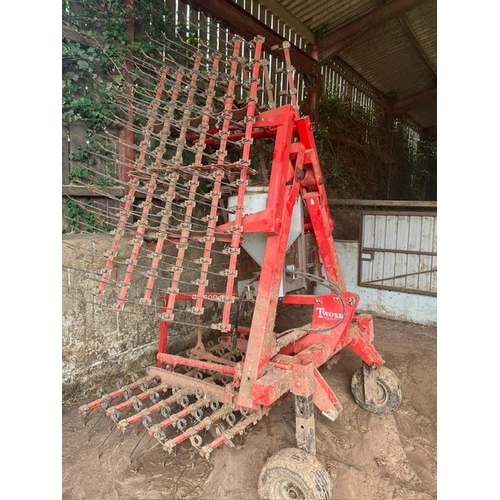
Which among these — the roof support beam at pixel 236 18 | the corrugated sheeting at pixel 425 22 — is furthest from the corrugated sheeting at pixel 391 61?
the roof support beam at pixel 236 18

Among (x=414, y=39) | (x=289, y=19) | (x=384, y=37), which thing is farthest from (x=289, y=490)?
(x=414, y=39)

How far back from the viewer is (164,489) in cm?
242

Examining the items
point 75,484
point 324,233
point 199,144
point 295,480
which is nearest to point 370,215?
point 324,233

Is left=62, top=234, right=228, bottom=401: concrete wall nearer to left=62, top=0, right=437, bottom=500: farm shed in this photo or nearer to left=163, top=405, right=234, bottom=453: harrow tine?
left=62, top=0, right=437, bottom=500: farm shed

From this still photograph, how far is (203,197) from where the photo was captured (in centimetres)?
354

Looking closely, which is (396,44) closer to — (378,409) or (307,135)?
(307,135)

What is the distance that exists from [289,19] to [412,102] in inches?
259

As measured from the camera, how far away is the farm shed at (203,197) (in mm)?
2652

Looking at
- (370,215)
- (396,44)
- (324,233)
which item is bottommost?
(324,233)

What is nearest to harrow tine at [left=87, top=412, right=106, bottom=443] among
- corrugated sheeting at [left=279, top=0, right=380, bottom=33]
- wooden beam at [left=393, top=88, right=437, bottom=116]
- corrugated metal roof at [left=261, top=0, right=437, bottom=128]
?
corrugated metal roof at [left=261, top=0, right=437, bottom=128]

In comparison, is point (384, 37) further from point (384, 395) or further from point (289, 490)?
point (289, 490)

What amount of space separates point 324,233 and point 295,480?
1.72m

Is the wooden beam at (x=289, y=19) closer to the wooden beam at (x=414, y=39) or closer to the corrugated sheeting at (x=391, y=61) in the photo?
the corrugated sheeting at (x=391, y=61)

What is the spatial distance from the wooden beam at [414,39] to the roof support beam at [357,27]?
113 centimetres
